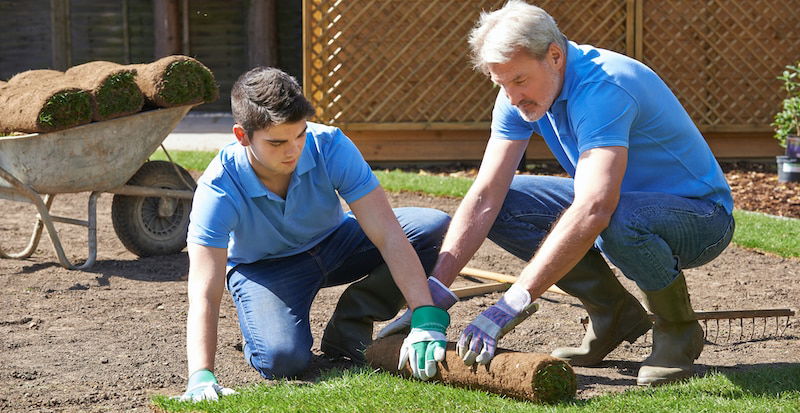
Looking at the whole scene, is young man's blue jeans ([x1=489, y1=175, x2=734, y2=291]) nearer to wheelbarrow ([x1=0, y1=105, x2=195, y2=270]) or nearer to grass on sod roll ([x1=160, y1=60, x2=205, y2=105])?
grass on sod roll ([x1=160, y1=60, x2=205, y2=105])

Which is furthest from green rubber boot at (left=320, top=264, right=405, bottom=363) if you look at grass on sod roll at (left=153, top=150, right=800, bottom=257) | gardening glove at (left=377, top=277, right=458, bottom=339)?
grass on sod roll at (left=153, top=150, right=800, bottom=257)

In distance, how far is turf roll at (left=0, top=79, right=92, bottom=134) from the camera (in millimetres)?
5055

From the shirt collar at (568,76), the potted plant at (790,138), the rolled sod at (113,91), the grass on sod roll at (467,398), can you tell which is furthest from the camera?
the potted plant at (790,138)

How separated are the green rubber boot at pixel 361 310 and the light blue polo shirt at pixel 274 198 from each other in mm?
283

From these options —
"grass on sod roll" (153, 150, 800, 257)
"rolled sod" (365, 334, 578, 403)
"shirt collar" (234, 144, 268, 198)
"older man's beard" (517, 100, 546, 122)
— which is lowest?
"grass on sod roll" (153, 150, 800, 257)

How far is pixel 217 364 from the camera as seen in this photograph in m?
3.71

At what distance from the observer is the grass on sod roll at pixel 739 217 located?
19.1 ft

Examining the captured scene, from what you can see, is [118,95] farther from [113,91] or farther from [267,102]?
[267,102]

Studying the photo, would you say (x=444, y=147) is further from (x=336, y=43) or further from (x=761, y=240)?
(x=761, y=240)

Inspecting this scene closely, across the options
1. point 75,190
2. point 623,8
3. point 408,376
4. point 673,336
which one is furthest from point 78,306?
point 623,8

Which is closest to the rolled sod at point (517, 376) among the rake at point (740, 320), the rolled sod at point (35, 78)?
the rake at point (740, 320)

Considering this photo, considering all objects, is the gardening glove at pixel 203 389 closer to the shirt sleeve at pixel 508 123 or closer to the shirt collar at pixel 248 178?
the shirt collar at pixel 248 178

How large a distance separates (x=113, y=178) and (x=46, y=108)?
0.59 metres

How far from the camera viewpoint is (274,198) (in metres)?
3.47
